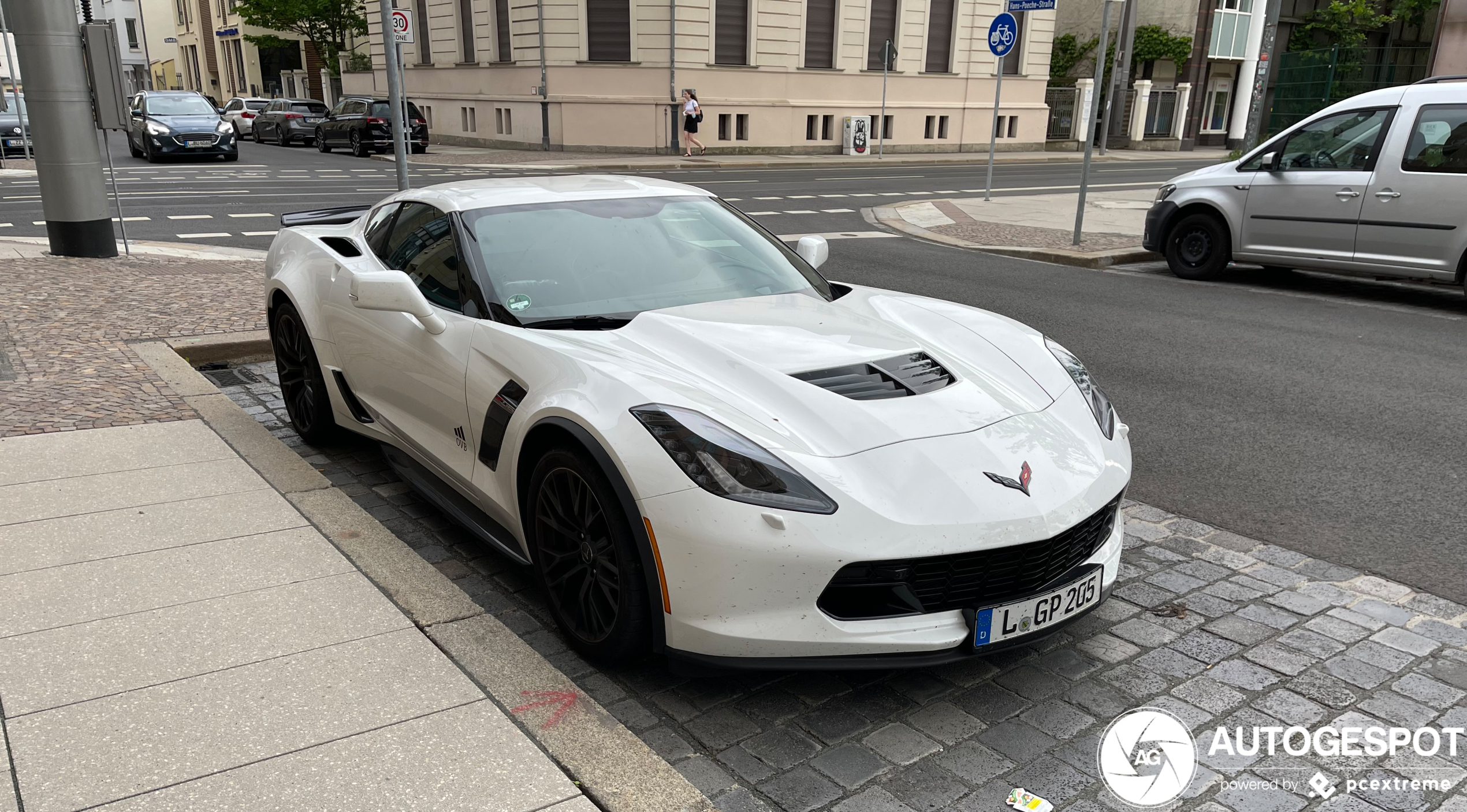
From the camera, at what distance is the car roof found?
4.35 meters

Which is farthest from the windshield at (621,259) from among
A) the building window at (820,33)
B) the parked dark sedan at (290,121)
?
the parked dark sedan at (290,121)

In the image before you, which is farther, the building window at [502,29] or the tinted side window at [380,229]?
the building window at [502,29]

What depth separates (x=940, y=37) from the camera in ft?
119

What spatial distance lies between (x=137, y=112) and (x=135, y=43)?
2644 inches

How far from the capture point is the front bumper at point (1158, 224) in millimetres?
11352

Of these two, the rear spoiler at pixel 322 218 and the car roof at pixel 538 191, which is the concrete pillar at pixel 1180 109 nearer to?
the rear spoiler at pixel 322 218

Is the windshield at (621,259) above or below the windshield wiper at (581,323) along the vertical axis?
above

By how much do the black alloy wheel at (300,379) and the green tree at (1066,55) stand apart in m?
45.3

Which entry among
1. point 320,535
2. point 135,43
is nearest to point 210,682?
point 320,535

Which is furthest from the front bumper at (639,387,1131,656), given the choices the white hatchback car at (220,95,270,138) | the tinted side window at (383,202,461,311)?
the white hatchback car at (220,95,270,138)

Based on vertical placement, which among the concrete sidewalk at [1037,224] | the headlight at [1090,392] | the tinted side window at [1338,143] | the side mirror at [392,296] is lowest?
the concrete sidewalk at [1037,224]

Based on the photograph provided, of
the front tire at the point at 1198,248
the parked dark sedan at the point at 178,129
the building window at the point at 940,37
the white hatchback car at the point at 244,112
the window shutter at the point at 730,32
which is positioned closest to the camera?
the front tire at the point at 1198,248

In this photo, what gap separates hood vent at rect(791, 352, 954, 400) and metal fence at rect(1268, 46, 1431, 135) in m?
20.6

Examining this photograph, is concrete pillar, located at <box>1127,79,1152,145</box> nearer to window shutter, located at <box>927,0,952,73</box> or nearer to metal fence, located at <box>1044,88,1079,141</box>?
metal fence, located at <box>1044,88,1079,141</box>
